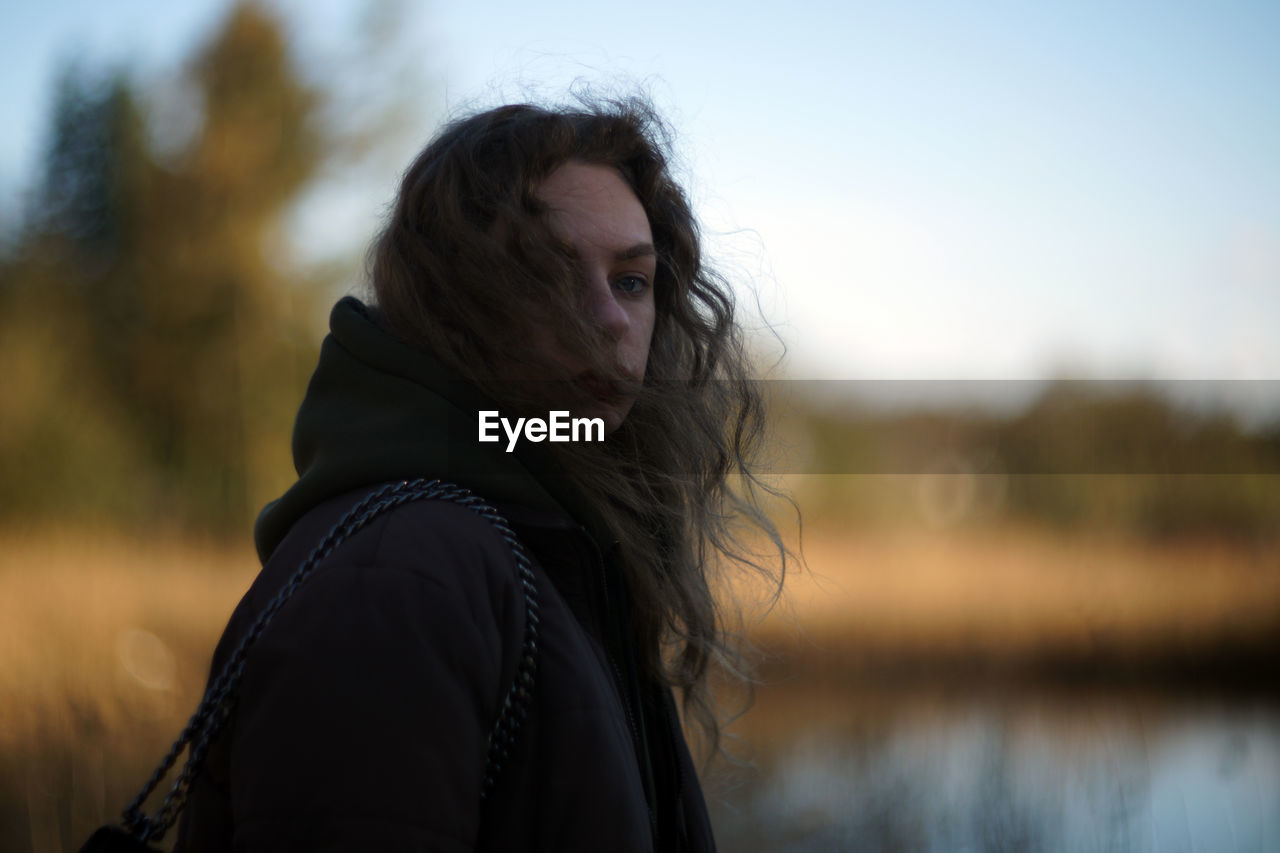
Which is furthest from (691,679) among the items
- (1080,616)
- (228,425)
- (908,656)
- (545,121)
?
(228,425)

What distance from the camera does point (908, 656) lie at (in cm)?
666

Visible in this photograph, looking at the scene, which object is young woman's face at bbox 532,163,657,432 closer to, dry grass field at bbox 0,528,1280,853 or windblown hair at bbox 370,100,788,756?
windblown hair at bbox 370,100,788,756

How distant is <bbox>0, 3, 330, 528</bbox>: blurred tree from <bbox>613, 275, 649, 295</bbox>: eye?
9.77 metres

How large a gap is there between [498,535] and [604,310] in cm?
46

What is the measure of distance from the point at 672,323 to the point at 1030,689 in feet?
19.3

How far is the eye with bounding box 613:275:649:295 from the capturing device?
1478 mm

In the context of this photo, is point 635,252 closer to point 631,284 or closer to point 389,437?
point 631,284

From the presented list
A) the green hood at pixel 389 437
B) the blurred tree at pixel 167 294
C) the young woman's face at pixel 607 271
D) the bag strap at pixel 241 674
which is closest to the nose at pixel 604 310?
the young woman's face at pixel 607 271

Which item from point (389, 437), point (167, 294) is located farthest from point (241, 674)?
point (167, 294)

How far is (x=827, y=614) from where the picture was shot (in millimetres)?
6770

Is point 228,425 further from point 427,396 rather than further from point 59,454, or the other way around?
point 427,396

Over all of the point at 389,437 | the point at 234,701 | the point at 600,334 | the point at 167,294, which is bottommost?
the point at 234,701

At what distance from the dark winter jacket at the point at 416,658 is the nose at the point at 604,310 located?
0.78 ft

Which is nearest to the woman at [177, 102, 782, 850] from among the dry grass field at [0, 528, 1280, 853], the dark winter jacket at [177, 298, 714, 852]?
the dark winter jacket at [177, 298, 714, 852]
